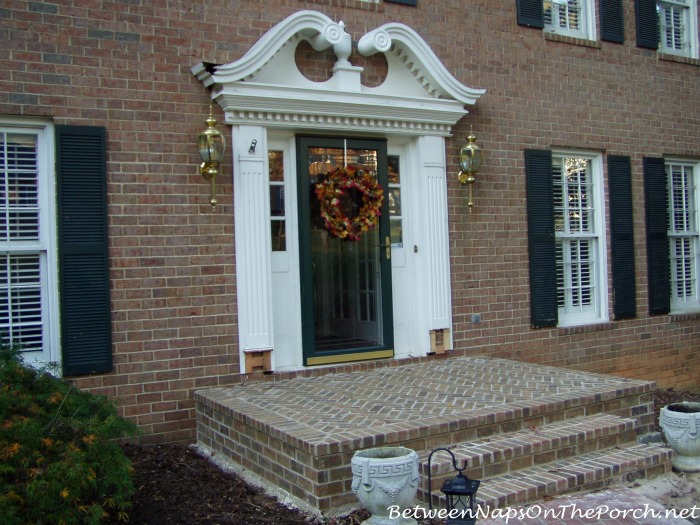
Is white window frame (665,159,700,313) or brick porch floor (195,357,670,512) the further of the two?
white window frame (665,159,700,313)

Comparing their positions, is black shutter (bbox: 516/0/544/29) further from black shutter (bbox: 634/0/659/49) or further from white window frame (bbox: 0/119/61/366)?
white window frame (bbox: 0/119/61/366)

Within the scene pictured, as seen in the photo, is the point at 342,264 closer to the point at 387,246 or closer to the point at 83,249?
the point at 387,246

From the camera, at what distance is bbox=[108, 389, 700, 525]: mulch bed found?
183 inches

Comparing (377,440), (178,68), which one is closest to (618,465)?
(377,440)

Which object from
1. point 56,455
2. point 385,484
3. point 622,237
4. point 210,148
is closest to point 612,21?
point 622,237

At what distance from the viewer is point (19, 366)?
15.7ft

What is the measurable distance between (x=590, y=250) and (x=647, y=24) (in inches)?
129

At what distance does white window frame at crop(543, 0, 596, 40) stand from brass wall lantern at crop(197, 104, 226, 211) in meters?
4.97

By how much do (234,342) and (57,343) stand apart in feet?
4.95

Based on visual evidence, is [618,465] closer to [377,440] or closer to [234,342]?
[377,440]

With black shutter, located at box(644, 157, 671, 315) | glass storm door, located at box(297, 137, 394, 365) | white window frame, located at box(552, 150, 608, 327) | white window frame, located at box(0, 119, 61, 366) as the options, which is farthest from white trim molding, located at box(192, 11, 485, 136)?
black shutter, located at box(644, 157, 671, 315)

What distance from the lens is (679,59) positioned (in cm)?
1034

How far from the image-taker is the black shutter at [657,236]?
9.76m

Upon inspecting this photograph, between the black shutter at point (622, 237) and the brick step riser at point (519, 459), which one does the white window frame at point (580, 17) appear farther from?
the brick step riser at point (519, 459)
